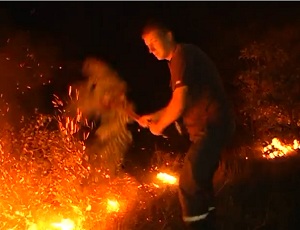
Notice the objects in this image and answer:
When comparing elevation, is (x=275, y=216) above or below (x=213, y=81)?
below

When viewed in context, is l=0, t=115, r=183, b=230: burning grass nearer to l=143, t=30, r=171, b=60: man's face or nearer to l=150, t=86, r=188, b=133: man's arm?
l=150, t=86, r=188, b=133: man's arm

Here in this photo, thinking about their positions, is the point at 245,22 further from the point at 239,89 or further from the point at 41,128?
the point at 41,128

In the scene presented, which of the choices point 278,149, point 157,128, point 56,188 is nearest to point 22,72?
point 56,188

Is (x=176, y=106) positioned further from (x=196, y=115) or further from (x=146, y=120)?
(x=146, y=120)

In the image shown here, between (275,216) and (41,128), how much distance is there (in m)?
2.73

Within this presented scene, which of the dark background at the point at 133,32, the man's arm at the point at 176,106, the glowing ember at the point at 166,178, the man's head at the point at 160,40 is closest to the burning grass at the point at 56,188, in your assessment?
the glowing ember at the point at 166,178

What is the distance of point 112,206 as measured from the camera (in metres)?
6.50

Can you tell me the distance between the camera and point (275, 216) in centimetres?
583

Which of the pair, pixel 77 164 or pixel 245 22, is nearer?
pixel 77 164

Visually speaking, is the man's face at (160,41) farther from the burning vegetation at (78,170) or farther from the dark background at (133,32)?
the dark background at (133,32)

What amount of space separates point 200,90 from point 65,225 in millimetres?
2084

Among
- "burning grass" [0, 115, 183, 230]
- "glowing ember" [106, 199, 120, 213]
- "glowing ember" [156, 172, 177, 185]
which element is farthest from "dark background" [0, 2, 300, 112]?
"glowing ember" [106, 199, 120, 213]

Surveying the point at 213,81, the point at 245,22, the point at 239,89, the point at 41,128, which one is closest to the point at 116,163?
the point at 41,128

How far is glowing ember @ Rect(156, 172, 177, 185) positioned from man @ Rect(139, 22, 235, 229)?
7.77 ft
